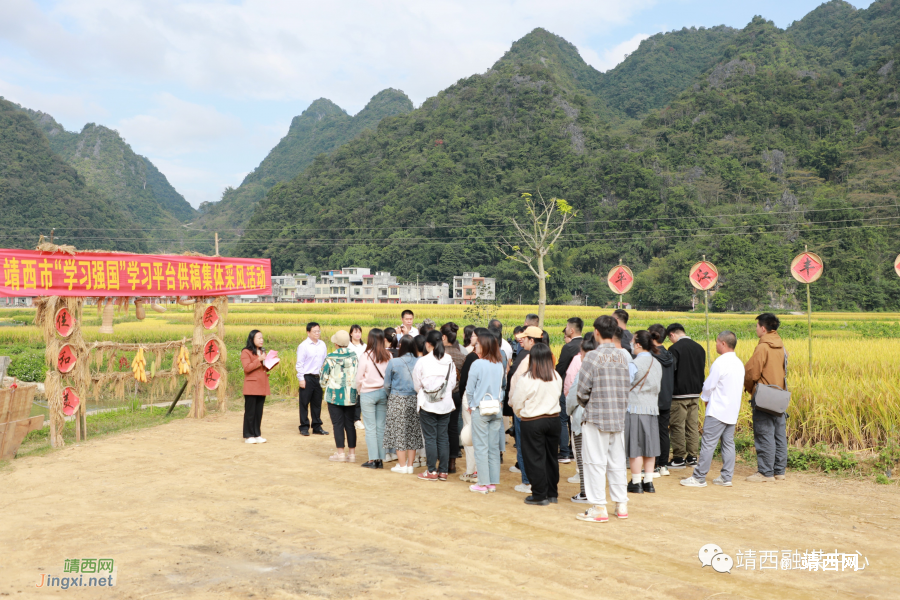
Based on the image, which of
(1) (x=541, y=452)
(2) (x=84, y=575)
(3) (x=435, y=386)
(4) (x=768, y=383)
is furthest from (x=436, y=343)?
(4) (x=768, y=383)

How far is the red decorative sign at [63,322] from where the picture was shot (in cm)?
820

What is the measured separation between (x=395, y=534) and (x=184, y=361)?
23.8ft

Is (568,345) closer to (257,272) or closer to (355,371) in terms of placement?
(355,371)

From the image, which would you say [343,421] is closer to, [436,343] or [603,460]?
[436,343]

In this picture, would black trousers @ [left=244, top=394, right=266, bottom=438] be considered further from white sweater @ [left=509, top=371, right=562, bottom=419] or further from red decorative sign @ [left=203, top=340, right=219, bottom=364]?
white sweater @ [left=509, top=371, right=562, bottom=419]

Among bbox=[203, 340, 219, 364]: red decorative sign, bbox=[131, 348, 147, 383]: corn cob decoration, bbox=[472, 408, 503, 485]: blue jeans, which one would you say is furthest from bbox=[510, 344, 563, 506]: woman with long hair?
bbox=[131, 348, 147, 383]: corn cob decoration

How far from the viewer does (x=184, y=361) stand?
10.4m

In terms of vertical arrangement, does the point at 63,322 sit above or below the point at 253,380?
above

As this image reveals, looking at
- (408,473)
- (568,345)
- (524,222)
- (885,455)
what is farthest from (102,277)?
(524,222)

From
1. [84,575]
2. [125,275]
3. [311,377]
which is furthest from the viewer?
[125,275]

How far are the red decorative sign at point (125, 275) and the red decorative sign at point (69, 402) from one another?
54.9 inches

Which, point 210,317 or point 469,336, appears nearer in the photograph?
point 469,336

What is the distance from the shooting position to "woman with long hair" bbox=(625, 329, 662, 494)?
5566 mm

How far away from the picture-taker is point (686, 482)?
240 inches
